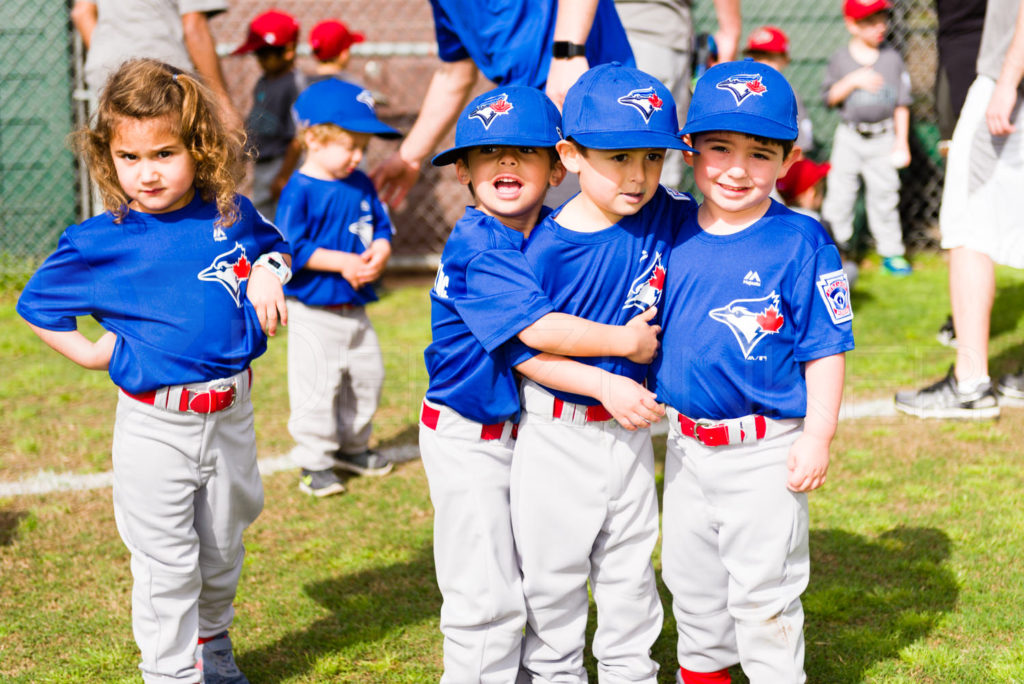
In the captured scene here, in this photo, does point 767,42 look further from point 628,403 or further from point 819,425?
point 628,403

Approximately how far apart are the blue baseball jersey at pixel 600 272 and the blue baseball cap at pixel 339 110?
203cm

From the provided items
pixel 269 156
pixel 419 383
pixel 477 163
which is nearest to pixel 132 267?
pixel 477 163

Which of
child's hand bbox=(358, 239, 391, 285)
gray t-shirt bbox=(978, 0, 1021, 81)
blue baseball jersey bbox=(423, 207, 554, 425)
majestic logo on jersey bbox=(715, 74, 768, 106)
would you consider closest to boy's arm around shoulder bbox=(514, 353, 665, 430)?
blue baseball jersey bbox=(423, 207, 554, 425)

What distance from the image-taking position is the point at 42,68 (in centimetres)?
787

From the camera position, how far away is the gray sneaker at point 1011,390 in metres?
4.81

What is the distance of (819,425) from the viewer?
2252 mm

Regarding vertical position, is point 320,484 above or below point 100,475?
above

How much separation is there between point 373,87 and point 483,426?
6606 millimetres

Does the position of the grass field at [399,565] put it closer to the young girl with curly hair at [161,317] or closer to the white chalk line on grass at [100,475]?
the white chalk line on grass at [100,475]

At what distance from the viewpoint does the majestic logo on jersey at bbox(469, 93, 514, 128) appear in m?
2.29

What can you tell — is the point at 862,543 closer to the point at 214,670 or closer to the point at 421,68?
the point at 214,670

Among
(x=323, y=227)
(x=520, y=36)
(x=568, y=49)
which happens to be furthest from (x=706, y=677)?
(x=323, y=227)

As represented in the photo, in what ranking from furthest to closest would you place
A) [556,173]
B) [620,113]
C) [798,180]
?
[798,180], [556,173], [620,113]

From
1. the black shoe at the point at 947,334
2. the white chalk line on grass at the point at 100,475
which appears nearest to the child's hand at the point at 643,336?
the white chalk line on grass at the point at 100,475
